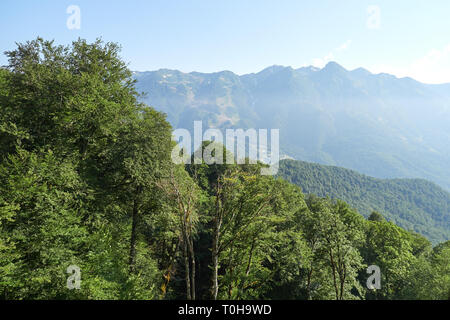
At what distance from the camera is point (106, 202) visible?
18.4m

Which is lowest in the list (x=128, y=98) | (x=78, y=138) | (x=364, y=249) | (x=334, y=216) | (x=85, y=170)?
(x=364, y=249)

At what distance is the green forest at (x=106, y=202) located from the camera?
41.3 ft

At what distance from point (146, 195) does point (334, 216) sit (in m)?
16.8

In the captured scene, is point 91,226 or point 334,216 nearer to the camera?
point 91,226

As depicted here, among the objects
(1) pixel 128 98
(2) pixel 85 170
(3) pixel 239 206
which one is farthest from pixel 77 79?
(3) pixel 239 206

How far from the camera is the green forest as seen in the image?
12.6m

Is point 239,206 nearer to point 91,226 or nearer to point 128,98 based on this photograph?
point 91,226

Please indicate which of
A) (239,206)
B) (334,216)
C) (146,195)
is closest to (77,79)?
(146,195)

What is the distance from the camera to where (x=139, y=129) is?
1958 centimetres

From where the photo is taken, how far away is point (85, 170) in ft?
60.6

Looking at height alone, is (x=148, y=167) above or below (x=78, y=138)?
below
